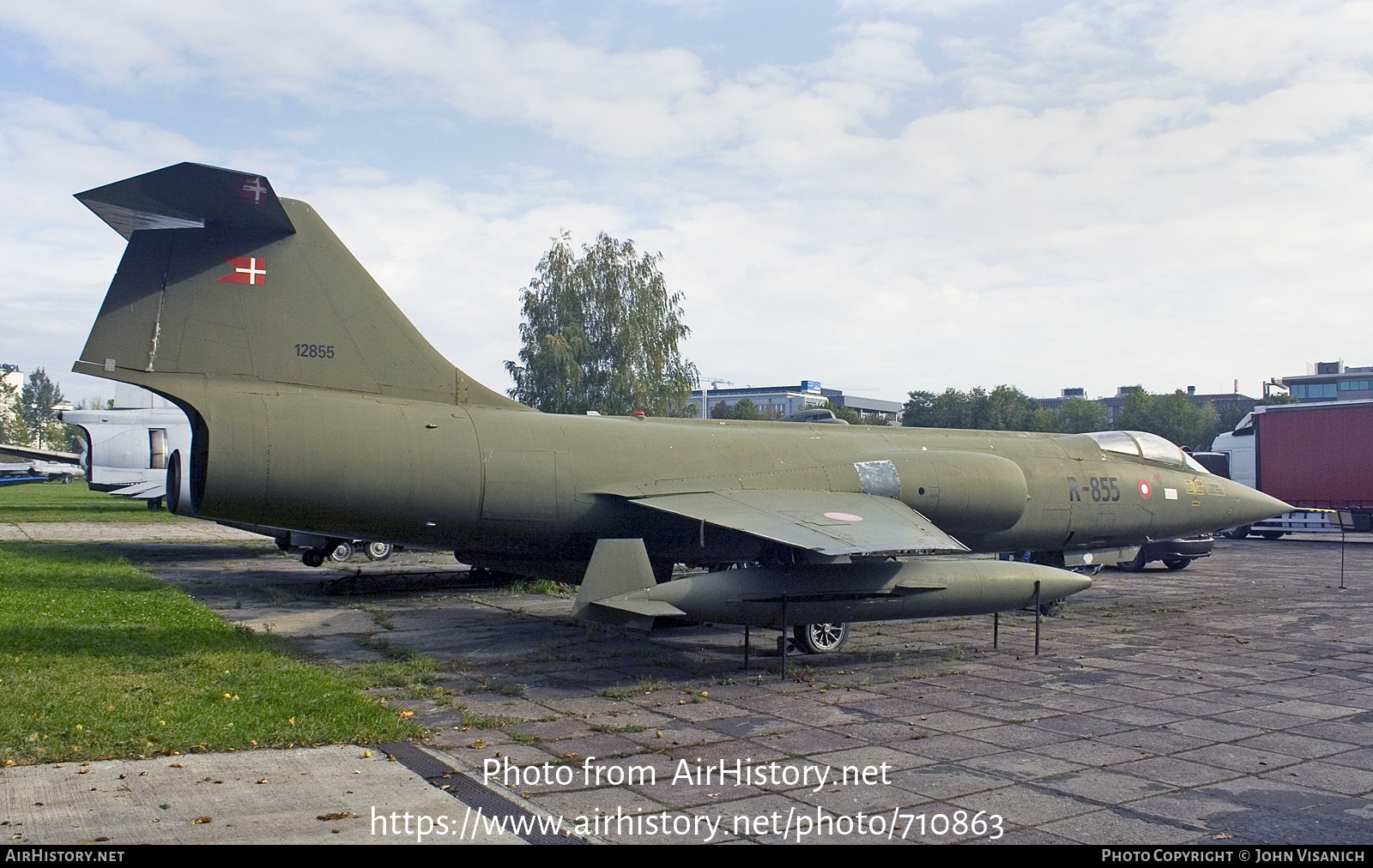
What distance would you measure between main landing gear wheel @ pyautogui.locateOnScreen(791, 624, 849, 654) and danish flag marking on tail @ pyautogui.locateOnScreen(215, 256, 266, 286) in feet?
20.1

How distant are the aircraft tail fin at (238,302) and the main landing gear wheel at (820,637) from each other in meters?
4.22

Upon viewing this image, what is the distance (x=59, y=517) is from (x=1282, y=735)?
111 ft

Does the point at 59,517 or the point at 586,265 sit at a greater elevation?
the point at 586,265

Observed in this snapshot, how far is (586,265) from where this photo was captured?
1483 inches

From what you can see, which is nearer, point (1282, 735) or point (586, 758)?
point (586, 758)

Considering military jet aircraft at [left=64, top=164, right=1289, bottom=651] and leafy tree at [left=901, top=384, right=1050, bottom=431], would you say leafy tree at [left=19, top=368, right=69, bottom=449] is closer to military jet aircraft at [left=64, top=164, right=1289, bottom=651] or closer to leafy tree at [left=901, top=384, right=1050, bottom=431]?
leafy tree at [left=901, top=384, right=1050, bottom=431]

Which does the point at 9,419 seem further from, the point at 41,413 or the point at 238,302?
the point at 238,302

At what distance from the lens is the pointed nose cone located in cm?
1412

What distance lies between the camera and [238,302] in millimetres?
8672

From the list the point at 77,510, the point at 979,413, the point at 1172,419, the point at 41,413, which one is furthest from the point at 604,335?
the point at 41,413

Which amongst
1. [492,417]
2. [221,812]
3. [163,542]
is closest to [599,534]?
[492,417]

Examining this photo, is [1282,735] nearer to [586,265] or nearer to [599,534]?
[599,534]

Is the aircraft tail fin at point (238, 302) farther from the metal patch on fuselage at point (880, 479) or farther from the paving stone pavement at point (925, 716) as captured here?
the metal patch on fuselage at point (880, 479)
